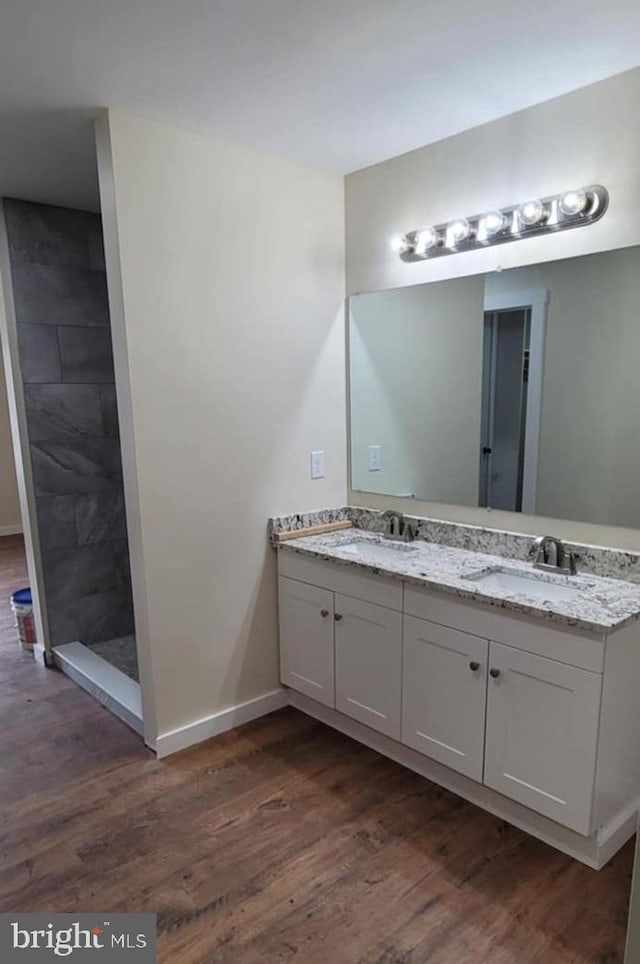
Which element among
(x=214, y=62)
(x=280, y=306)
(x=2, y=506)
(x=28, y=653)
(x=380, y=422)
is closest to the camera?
(x=214, y=62)

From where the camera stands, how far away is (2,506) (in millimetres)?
6734

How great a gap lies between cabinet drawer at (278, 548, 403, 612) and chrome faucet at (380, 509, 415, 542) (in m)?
0.40

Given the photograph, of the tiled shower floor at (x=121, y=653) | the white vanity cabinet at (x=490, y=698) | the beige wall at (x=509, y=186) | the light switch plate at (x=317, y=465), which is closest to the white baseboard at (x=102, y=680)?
the tiled shower floor at (x=121, y=653)

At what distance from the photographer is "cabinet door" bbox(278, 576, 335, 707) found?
104 inches

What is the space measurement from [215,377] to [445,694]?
5.00 ft

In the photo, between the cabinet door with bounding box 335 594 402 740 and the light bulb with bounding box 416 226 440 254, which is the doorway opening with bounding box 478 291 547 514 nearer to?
the light bulb with bounding box 416 226 440 254

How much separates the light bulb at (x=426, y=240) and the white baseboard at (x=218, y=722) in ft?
6.96

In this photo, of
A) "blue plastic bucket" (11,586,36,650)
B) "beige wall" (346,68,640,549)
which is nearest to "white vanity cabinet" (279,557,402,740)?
"beige wall" (346,68,640,549)

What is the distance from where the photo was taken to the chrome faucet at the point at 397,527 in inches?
110

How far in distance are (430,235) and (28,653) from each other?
3179 millimetres

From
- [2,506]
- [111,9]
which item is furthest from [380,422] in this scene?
[2,506]

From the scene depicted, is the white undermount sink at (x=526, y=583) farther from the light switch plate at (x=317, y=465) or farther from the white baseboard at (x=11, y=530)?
the white baseboard at (x=11, y=530)

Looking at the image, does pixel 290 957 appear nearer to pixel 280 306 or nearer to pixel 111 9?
pixel 280 306

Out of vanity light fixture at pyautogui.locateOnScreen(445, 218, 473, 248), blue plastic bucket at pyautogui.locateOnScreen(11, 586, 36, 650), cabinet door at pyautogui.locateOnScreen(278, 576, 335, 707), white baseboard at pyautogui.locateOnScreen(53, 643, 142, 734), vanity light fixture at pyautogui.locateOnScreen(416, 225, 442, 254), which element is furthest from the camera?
blue plastic bucket at pyautogui.locateOnScreen(11, 586, 36, 650)
